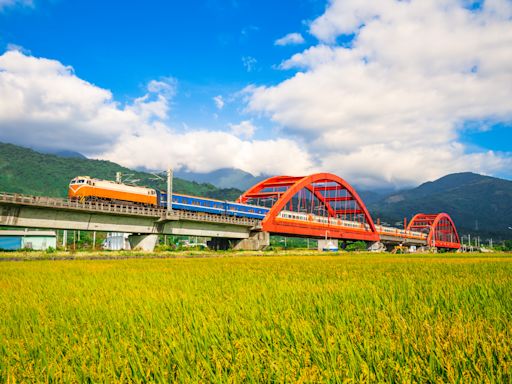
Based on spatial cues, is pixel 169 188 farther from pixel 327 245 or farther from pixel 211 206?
pixel 327 245

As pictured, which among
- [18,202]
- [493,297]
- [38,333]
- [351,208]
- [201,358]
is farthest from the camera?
[351,208]

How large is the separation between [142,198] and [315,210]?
5875cm

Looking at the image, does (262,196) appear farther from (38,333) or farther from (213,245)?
(38,333)

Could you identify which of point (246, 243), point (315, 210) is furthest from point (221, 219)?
point (315, 210)

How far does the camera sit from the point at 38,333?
17.1 ft

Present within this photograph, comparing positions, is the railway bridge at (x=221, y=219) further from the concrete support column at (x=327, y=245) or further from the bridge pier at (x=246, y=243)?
the concrete support column at (x=327, y=245)

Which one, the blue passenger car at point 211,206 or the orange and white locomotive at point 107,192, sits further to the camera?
the blue passenger car at point 211,206

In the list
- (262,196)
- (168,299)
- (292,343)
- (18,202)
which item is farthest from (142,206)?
(292,343)

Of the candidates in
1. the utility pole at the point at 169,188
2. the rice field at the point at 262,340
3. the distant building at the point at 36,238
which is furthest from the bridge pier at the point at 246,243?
the rice field at the point at 262,340

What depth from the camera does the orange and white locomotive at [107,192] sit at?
44844mm

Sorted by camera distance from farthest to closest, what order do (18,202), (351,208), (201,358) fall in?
(351,208) → (18,202) → (201,358)

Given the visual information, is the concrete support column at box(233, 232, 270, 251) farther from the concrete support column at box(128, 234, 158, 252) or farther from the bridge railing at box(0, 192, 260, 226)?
the concrete support column at box(128, 234, 158, 252)

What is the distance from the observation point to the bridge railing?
38.9 m

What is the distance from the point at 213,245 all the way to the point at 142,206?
22.6m
